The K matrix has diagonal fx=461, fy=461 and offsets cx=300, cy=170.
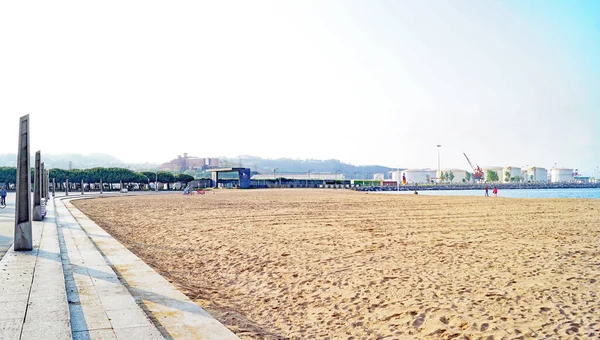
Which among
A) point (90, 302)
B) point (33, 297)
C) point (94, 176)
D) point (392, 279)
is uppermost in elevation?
point (94, 176)

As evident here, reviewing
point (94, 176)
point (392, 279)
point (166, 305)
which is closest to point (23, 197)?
point (166, 305)

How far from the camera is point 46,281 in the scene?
6.82 m

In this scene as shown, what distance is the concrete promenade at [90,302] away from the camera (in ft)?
16.1

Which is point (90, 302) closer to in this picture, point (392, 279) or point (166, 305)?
point (166, 305)

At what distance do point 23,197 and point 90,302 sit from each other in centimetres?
518

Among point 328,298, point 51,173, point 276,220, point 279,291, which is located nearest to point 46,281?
point 279,291

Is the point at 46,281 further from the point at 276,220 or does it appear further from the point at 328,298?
the point at 276,220

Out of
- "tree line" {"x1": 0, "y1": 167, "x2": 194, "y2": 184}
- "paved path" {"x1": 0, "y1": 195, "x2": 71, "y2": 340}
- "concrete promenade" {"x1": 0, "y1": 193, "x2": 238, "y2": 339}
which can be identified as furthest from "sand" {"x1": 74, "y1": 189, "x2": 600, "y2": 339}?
"tree line" {"x1": 0, "y1": 167, "x2": 194, "y2": 184}

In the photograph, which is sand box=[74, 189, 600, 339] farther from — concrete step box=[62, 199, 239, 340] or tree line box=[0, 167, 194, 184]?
tree line box=[0, 167, 194, 184]

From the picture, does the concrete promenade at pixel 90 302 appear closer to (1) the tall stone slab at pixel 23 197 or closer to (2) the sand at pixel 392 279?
(1) the tall stone slab at pixel 23 197

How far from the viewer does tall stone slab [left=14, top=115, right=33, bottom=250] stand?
9.75 meters

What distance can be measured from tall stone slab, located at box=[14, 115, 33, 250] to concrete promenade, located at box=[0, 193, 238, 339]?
0.96 ft

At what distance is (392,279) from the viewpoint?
846 centimetres

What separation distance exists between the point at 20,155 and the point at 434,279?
8854 millimetres
